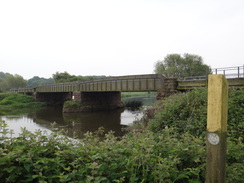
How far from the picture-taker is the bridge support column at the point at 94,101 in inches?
1135

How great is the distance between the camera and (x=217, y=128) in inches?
95.1

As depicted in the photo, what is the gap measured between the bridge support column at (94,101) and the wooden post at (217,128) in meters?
27.1

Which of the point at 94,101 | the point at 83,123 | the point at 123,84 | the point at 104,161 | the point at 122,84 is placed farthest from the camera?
the point at 94,101

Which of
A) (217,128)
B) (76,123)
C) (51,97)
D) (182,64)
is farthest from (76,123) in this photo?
(182,64)

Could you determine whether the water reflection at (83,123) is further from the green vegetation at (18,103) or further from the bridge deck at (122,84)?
the green vegetation at (18,103)

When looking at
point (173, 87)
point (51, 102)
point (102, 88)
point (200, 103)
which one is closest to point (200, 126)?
point (200, 103)

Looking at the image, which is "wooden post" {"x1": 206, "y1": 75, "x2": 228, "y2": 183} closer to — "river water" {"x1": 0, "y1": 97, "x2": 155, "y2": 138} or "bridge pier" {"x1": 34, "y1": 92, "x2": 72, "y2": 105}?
"river water" {"x1": 0, "y1": 97, "x2": 155, "y2": 138}

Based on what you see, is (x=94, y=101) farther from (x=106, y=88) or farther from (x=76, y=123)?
(x=76, y=123)

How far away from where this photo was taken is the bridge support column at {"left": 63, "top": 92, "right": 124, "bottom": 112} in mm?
28820

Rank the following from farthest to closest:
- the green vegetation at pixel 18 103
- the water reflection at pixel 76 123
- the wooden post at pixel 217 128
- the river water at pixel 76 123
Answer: the green vegetation at pixel 18 103, the water reflection at pixel 76 123, the river water at pixel 76 123, the wooden post at pixel 217 128

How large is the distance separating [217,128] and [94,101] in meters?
29.1

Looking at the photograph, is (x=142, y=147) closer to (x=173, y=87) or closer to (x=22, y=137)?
(x=22, y=137)

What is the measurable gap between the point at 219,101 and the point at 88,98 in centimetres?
2901

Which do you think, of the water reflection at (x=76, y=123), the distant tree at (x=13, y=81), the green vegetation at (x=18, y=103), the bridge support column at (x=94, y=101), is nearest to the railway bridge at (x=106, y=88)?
the bridge support column at (x=94, y=101)
